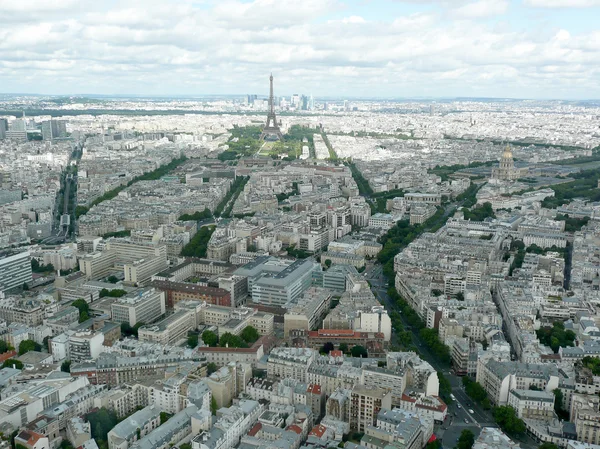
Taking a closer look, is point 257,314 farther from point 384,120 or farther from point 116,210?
point 384,120

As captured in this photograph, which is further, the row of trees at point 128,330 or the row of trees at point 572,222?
the row of trees at point 572,222

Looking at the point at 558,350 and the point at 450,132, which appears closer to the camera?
the point at 558,350

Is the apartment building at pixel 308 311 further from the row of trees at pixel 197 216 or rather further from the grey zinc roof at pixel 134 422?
the row of trees at pixel 197 216

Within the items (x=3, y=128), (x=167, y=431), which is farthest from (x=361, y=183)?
(x=3, y=128)

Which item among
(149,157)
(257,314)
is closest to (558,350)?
(257,314)

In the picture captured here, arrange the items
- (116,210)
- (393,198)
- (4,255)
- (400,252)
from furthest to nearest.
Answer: (393,198) < (116,210) < (400,252) < (4,255)

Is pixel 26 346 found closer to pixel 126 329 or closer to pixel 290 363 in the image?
pixel 126 329

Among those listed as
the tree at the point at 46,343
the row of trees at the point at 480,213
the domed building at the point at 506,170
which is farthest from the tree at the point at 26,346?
the domed building at the point at 506,170
